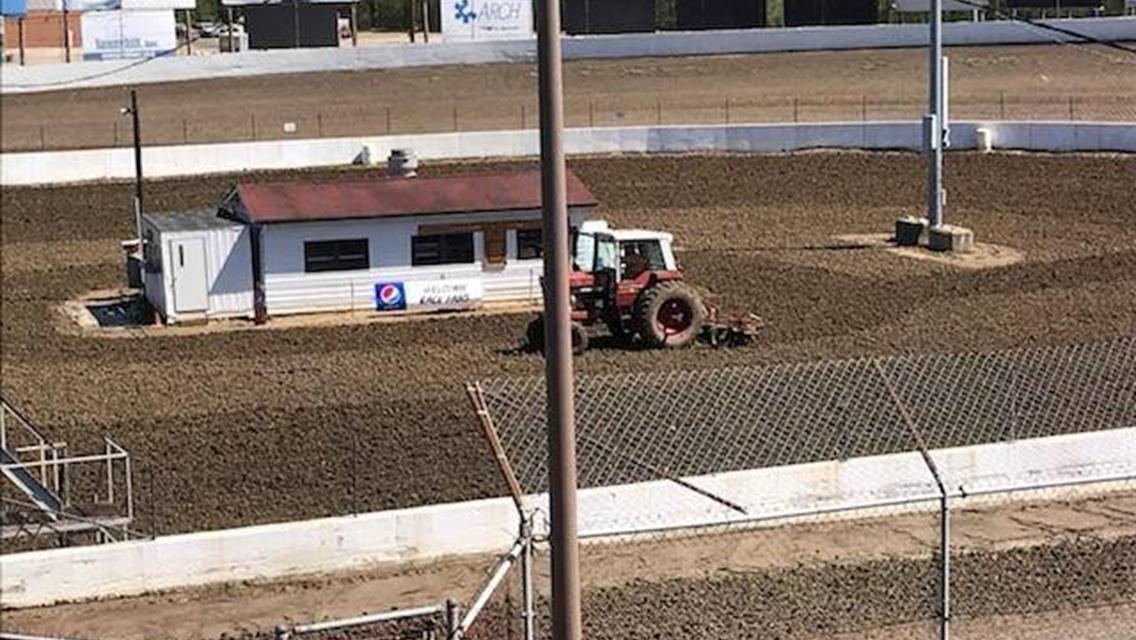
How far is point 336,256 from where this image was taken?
27578 millimetres

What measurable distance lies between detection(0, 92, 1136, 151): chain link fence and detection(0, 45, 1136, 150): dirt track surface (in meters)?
0.06

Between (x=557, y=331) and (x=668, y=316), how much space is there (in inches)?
613

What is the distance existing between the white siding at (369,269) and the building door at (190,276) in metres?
0.94

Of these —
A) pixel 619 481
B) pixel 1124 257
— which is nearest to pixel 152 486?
pixel 619 481

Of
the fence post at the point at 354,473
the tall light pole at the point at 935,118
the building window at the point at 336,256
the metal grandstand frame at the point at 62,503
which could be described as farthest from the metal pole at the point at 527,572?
the tall light pole at the point at 935,118

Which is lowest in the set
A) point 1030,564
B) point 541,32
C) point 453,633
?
point 1030,564

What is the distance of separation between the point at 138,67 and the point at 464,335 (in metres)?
42.4

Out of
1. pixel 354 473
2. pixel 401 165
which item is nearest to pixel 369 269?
pixel 401 165

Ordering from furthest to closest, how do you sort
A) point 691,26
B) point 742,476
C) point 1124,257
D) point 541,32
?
point 691,26
point 1124,257
point 742,476
point 541,32

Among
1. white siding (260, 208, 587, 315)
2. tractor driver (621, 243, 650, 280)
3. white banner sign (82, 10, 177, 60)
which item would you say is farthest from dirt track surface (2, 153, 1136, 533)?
white banner sign (82, 10, 177, 60)

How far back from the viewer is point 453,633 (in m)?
9.68

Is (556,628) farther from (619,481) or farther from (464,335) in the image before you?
(464,335)

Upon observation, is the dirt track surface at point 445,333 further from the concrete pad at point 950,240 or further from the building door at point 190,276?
the building door at point 190,276

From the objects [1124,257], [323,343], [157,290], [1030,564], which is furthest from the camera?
[1124,257]
